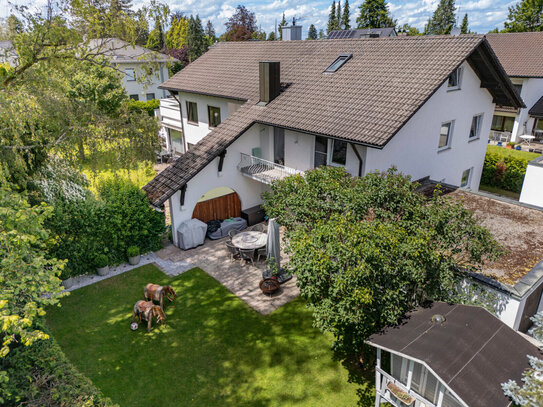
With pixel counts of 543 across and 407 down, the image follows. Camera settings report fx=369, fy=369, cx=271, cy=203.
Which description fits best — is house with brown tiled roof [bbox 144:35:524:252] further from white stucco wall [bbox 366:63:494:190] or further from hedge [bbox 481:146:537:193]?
hedge [bbox 481:146:537:193]

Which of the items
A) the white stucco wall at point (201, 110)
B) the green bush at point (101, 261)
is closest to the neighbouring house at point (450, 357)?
the green bush at point (101, 261)

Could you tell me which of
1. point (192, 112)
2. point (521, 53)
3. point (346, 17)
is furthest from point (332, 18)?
point (192, 112)

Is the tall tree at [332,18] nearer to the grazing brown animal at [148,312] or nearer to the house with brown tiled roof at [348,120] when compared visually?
the house with brown tiled roof at [348,120]

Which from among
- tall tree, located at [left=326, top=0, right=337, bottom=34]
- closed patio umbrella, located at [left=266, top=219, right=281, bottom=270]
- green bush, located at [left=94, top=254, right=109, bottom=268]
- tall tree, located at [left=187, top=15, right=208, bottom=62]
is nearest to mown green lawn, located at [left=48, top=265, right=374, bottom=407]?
green bush, located at [left=94, top=254, right=109, bottom=268]

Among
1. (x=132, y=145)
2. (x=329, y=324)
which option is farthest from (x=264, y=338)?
(x=132, y=145)

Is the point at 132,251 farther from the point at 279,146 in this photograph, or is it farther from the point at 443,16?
the point at 443,16
